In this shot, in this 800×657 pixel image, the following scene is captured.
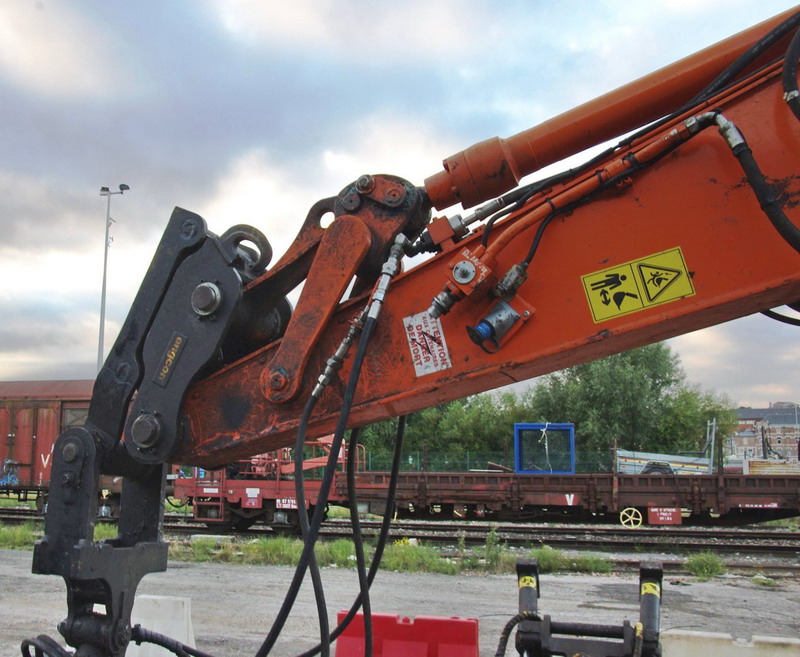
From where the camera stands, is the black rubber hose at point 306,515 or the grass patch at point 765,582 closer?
the black rubber hose at point 306,515

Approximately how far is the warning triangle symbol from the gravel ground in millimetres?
4201

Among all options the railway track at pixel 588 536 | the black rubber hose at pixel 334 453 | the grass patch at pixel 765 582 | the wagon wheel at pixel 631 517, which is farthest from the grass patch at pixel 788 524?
the black rubber hose at pixel 334 453

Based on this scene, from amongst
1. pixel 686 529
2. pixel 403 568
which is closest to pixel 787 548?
pixel 686 529

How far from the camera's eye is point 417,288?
2604mm

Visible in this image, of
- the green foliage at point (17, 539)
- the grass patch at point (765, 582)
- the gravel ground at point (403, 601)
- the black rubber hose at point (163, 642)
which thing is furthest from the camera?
the green foliage at point (17, 539)

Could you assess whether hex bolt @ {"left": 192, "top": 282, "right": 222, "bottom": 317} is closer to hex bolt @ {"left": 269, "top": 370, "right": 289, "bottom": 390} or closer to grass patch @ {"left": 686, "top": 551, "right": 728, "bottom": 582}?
hex bolt @ {"left": 269, "top": 370, "right": 289, "bottom": 390}

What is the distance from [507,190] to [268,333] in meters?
1.14

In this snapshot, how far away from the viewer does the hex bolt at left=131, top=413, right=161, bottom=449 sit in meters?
2.70

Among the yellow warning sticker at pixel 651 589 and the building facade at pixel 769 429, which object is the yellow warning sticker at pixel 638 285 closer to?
the yellow warning sticker at pixel 651 589

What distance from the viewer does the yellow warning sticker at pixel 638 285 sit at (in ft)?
7.64

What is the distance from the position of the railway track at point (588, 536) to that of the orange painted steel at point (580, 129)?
9.62 m

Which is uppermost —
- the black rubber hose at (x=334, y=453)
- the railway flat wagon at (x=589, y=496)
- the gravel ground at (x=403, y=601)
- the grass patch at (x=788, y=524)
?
the black rubber hose at (x=334, y=453)

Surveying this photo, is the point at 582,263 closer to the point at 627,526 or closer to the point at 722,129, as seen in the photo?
the point at 722,129

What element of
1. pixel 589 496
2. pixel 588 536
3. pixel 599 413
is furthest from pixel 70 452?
pixel 599 413
